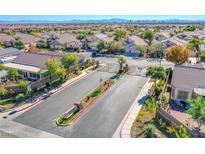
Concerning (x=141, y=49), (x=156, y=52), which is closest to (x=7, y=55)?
(x=141, y=49)

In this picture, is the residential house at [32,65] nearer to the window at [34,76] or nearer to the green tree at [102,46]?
the window at [34,76]

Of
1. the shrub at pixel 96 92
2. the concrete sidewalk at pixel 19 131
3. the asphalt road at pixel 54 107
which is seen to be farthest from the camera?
the shrub at pixel 96 92

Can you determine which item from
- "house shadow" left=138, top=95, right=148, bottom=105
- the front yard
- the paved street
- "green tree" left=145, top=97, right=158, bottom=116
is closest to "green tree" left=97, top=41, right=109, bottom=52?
the paved street

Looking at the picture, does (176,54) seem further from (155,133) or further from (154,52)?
(155,133)

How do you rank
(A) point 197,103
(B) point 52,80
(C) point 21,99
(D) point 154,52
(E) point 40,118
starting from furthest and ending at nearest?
(D) point 154,52
(B) point 52,80
(C) point 21,99
(E) point 40,118
(A) point 197,103

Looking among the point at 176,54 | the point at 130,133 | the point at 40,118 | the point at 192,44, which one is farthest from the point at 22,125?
the point at 192,44

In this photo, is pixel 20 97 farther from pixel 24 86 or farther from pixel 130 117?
pixel 130 117

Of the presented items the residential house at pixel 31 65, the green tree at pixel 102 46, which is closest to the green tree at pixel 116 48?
the green tree at pixel 102 46

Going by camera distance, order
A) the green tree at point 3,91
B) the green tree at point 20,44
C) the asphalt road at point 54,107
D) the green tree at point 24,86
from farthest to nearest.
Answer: the green tree at point 20,44
the green tree at point 24,86
the green tree at point 3,91
the asphalt road at point 54,107
